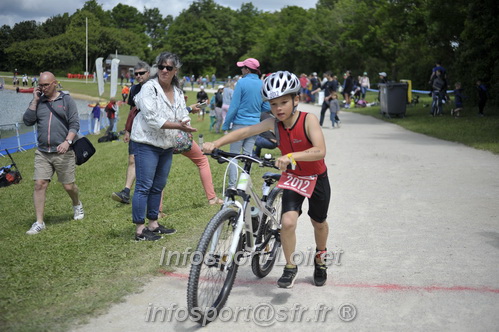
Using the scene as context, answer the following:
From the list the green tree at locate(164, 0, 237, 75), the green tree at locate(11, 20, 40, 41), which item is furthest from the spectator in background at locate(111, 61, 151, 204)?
the green tree at locate(164, 0, 237, 75)

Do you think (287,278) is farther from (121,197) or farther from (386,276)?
(121,197)

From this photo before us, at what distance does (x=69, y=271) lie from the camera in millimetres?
5746

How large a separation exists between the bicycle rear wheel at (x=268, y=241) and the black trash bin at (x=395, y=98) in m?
20.3

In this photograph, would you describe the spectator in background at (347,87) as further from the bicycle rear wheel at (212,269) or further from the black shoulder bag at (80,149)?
the bicycle rear wheel at (212,269)

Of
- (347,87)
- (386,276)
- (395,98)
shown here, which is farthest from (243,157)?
(347,87)

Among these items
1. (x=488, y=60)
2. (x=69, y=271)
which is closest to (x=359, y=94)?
(x=488, y=60)

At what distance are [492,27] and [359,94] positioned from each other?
1531 cm

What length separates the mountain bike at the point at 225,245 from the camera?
14.0ft

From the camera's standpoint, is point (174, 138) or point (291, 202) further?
point (174, 138)

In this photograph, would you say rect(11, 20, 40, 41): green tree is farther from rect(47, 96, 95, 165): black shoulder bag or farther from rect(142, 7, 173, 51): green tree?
rect(142, 7, 173, 51): green tree

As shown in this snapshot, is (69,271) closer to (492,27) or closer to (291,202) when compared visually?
(291,202)

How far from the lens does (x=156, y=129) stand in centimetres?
652

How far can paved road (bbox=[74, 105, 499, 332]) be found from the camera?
14.7ft

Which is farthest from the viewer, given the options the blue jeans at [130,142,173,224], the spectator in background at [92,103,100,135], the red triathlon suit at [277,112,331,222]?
the spectator in background at [92,103,100,135]
